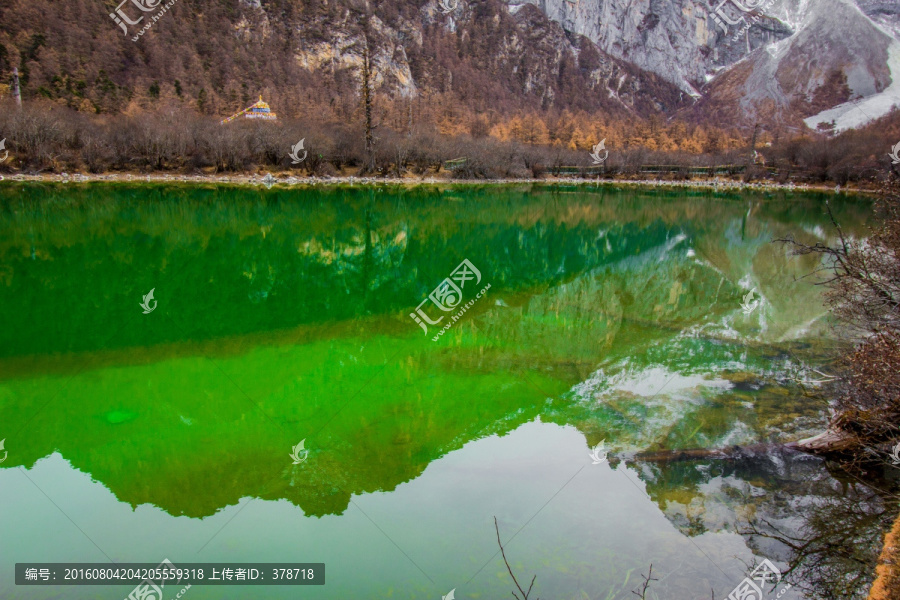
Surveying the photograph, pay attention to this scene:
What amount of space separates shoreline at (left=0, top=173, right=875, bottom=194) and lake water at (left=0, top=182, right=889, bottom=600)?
30.4 m

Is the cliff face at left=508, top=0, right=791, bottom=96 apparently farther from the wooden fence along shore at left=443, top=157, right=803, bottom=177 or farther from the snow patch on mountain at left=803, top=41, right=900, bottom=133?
the wooden fence along shore at left=443, top=157, right=803, bottom=177

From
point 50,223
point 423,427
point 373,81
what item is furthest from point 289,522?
point 373,81

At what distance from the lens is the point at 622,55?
191 m

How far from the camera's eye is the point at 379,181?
189 feet

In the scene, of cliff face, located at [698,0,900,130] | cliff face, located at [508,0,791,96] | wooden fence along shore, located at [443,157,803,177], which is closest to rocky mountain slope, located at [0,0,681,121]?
cliff face, located at [508,0,791,96]

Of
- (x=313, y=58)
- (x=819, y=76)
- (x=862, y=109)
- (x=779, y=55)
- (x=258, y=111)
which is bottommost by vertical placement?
(x=258, y=111)

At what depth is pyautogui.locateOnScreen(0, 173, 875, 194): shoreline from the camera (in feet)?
145

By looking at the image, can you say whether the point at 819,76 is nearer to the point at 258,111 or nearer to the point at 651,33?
the point at 651,33

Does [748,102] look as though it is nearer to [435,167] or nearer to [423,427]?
[435,167]

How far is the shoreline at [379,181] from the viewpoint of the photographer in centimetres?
4419

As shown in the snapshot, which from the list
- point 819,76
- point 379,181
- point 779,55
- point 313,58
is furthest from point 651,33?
point 379,181

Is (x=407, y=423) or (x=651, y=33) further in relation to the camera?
(x=651, y=33)

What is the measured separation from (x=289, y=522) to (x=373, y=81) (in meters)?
119

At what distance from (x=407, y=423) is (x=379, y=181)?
5184 cm
